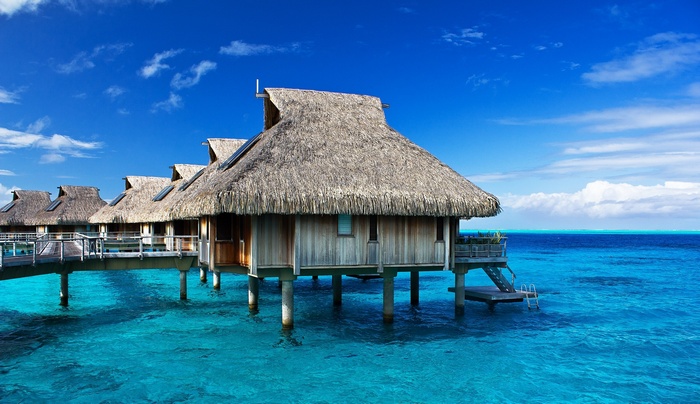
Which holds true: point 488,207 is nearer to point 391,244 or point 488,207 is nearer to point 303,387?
point 391,244

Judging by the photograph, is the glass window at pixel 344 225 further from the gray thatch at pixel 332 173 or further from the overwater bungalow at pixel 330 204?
the gray thatch at pixel 332 173

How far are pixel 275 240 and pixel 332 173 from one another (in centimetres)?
298

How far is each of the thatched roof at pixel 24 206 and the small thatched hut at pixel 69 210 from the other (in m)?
1.13

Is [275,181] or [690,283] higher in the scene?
[275,181]

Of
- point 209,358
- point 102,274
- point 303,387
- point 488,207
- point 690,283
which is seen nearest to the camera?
point 303,387

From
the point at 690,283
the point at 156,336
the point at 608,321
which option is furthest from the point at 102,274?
the point at 690,283

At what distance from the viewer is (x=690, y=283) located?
132 feet

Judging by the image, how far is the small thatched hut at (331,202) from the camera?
1666 cm

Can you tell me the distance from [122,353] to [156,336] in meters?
2.28

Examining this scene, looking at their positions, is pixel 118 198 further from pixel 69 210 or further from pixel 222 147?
pixel 222 147

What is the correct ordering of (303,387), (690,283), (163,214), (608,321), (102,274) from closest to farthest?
(303,387), (608,321), (163,214), (690,283), (102,274)

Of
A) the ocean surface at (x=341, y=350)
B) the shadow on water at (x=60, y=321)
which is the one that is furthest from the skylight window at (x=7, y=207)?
the shadow on water at (x=60, y=321)

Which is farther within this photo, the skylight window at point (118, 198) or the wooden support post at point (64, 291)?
the skylight window at point (118, 198)

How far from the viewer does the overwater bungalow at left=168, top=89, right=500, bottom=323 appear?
16.7 metres
